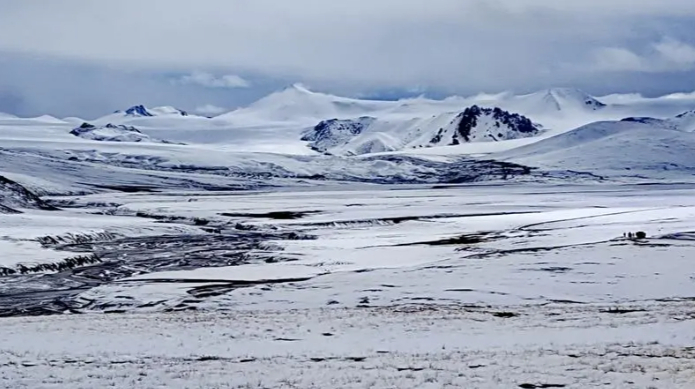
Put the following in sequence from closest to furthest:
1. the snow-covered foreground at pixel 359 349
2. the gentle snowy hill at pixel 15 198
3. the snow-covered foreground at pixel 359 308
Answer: the snow-covered foreground at pixel 359 349 → the snow-covered foreground at pixel 359 308 → the gentle snowy hill at pixel 15 198

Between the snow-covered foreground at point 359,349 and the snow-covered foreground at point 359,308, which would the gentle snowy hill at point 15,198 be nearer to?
the snow-covered foreground at point 359,308

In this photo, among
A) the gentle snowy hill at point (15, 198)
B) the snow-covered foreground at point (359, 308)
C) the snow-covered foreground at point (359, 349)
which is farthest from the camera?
the gentle snowy hill at point (15, 198)

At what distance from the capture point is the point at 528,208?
10481 centimetres

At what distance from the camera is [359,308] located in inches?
1271

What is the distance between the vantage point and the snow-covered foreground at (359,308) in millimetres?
19594

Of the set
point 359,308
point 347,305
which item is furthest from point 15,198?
point 359,308

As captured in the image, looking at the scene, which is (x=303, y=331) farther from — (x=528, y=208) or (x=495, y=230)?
(x=528, y=208)

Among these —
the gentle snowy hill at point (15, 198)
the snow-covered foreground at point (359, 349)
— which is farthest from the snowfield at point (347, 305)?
the gentle snowy hill at point (15, 198)

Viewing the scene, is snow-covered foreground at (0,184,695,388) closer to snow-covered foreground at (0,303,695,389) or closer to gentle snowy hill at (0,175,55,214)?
snow-covered foreground at (0,303,695,389)

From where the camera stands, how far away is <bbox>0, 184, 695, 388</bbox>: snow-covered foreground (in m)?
19.6

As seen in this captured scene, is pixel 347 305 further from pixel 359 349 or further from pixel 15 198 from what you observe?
pixel 15 198

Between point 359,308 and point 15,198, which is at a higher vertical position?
point 15,198

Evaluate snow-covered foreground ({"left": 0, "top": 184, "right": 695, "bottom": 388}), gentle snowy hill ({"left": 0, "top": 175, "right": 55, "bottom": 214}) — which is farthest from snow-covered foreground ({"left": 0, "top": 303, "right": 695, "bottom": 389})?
gentle snowy hill ({"left": 0, "top": 175, "right": 55, "bottom": 214})

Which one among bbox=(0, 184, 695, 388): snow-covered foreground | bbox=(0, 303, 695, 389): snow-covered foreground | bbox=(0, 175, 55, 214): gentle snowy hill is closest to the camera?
bbox=(0, 303, 695, 389): snow-covered foreground
